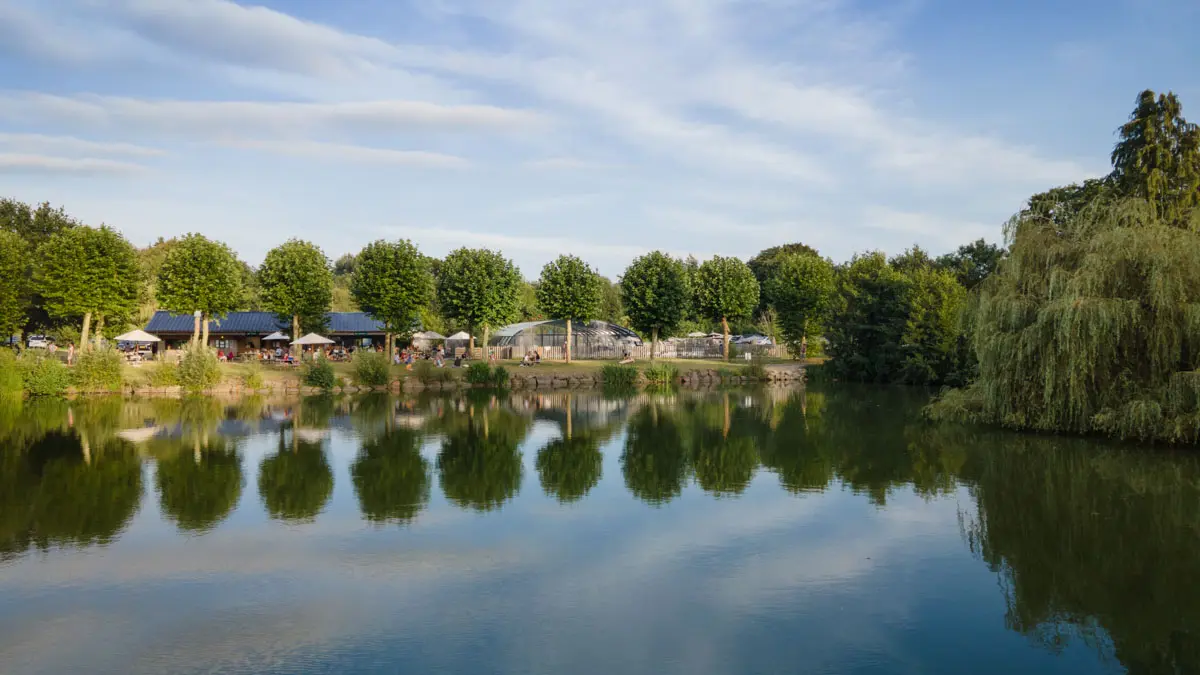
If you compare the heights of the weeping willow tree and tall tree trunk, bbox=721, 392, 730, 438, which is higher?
the weeping willow tree

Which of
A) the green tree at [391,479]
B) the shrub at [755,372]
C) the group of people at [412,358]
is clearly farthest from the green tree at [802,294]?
the green tree at [391,479]

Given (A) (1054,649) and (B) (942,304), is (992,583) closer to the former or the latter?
(A) (1054,649)

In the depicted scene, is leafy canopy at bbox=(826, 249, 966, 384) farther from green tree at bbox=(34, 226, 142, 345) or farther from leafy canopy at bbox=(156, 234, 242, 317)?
green tree at bbox=(34, 226, 142, 345)

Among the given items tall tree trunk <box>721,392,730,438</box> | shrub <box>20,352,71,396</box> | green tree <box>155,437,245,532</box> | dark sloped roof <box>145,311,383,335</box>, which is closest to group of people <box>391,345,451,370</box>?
dark sloped roof <box>145,311,383,335</box>

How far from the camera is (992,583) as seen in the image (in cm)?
1002

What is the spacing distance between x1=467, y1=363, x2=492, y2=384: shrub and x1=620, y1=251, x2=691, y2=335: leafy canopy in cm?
1222

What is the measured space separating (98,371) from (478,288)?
20314 mm

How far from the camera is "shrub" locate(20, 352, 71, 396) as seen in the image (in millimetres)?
33750

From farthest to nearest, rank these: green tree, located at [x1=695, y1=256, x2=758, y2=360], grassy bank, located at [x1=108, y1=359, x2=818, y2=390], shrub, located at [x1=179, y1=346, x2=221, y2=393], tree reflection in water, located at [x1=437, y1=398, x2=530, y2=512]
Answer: green tree, located at [x1=695, y1=256, x2=758, y2=360]
grassy bank, located at [x1=108, y1=359, x2=818, y2=390]
shrub, located at [x1=179, y1=346, x2=221, y2=393]
tree reflection in water, located at [x1=437, y1=398, x2=530, y2=512]

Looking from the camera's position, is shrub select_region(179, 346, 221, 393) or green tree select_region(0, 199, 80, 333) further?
green tree select_region(0, 199, 80, 333)

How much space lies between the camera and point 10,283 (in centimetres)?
3844

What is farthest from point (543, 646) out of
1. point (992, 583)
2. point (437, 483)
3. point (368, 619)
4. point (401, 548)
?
point (437, 483)

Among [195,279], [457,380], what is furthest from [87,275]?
[457,380]

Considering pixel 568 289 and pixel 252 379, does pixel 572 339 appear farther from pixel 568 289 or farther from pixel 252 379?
pixel 252 379
